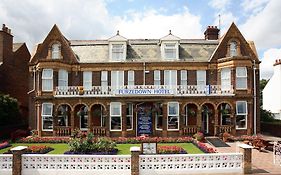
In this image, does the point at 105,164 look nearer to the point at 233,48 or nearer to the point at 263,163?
the point at 263,163

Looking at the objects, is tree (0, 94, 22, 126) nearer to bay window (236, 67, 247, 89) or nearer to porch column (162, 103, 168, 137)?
porch column (162, 103, 168, 137)

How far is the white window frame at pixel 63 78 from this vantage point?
2699 centimetres

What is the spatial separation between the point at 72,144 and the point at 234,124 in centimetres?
1650

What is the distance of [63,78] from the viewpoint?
27219 millimetres

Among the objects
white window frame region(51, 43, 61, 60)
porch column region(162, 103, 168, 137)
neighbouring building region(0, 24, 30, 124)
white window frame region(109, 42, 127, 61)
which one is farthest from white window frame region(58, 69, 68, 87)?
porch column region(162, 103, 168, 137)

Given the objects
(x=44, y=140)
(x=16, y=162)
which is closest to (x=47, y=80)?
(x=44, y=140)

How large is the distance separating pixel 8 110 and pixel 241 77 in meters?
24.1

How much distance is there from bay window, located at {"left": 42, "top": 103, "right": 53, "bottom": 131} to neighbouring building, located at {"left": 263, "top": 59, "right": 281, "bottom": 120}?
31230 millimetres

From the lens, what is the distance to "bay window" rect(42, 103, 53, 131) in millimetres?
26016

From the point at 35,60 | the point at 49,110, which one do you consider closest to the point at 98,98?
the point at 49,110

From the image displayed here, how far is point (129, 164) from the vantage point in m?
12.5

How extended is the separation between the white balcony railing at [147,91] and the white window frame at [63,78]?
1001mm

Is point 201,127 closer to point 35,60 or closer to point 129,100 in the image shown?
point 129,100

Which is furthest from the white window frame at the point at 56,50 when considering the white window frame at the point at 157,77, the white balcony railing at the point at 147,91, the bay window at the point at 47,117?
the white window frame at the point at 157,77
